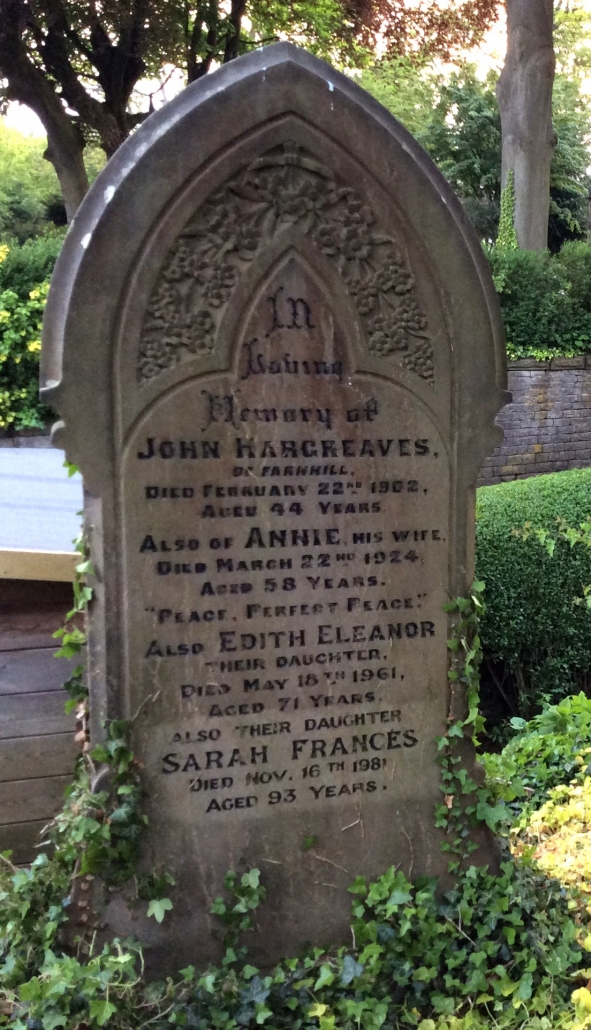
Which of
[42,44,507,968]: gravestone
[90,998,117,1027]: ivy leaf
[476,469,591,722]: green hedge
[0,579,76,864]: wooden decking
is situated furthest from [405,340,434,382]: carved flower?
[476,469,591,722]: green hedge

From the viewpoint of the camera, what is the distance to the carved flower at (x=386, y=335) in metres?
2.58

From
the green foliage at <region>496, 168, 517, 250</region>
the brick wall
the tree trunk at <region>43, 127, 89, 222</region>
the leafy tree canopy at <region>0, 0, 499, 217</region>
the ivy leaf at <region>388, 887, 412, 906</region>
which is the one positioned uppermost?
the leafy tree canopy at <region>0, 0, 499, 217</region>

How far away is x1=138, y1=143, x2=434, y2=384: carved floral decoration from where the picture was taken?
94.0 inches

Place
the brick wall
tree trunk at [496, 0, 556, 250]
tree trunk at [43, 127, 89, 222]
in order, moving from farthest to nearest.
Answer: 1. tree trunk at [496, 0, 556, 250]
2. tree trunk at [43, 127, 89, 222]
3. the brick wall

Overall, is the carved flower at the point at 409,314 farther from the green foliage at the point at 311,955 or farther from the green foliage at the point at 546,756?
the green foliage at the point at 546,756

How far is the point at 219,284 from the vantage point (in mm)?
2426

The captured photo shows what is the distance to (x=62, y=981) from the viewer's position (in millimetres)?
2305

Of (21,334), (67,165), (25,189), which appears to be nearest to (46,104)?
(67,165)

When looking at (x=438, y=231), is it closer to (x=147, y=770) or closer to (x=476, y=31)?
(x=147, y=770)

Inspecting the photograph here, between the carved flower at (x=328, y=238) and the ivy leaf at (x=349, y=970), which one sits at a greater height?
the carved flower at (x=328, y=238)

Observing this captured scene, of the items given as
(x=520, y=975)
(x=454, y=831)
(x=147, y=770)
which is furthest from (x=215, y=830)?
(x=520, y=975)

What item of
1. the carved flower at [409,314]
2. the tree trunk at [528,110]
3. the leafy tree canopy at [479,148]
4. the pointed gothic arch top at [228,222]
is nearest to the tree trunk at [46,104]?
the tree trunk at [528,110]

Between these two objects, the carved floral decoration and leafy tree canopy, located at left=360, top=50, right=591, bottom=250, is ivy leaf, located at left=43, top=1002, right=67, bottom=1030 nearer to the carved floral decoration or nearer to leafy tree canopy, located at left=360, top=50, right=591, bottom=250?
the carved floral decoration

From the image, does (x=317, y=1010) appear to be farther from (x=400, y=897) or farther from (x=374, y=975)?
(x=400, y=897)
